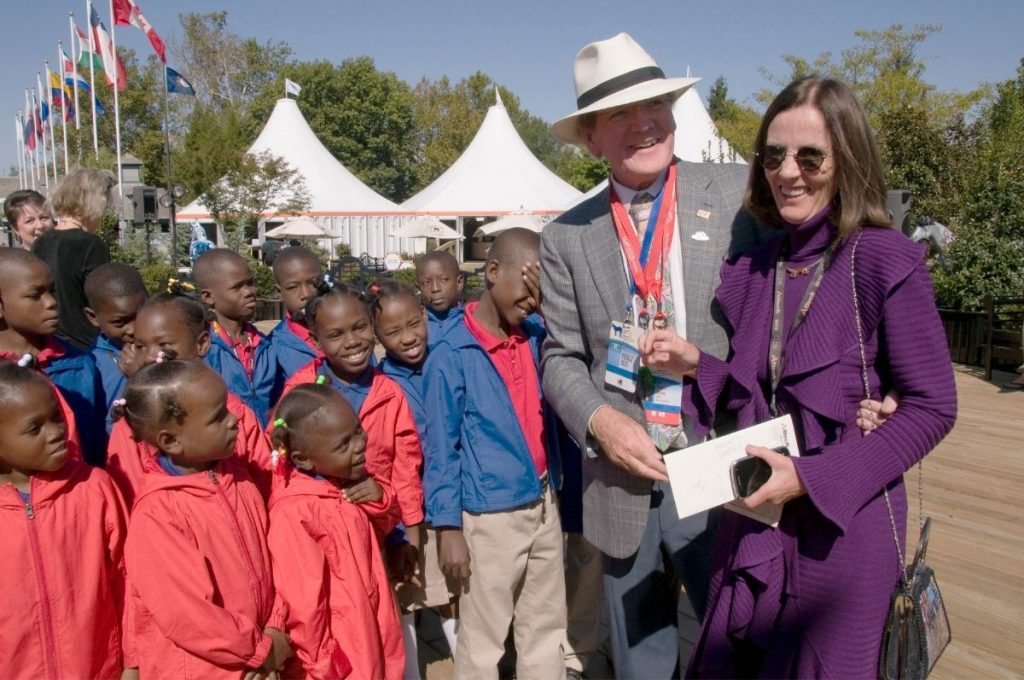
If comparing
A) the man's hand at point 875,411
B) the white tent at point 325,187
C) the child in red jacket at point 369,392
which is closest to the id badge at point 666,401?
the man's hand at point 875,411

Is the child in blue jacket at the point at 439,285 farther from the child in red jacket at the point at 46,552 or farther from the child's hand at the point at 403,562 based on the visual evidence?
the child in red jacket at the point at 46,552

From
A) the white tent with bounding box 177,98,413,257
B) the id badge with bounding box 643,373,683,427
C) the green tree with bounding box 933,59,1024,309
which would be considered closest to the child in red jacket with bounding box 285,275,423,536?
the id badge with bounding box 643,373,683,427

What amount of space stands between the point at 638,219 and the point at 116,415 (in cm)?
187

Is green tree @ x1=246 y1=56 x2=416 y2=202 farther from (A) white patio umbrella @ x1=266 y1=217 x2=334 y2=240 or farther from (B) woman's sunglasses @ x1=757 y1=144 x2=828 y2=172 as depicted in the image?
(B) woman's sunglasses @ x1=757 y1=144 x2=828 y2=172

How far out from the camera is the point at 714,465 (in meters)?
1.88

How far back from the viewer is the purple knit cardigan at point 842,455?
1.79m

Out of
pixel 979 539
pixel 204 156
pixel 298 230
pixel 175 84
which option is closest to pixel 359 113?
pixel 204 156

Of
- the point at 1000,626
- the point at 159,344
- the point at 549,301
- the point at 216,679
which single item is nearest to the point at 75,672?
the point at 216,679

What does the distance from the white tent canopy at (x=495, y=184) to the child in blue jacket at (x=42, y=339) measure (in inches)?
895

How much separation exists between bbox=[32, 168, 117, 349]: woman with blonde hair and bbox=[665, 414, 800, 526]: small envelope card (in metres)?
3.81

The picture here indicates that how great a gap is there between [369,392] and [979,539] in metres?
4.18

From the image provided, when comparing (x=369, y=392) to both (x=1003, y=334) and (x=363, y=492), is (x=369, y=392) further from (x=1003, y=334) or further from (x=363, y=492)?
(x=1003, y=334)

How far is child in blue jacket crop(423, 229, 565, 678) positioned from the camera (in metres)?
3.00

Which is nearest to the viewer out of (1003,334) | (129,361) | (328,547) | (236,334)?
(328,547)
